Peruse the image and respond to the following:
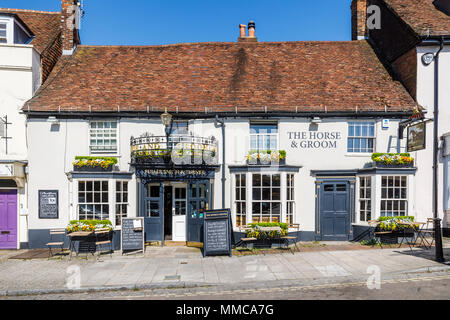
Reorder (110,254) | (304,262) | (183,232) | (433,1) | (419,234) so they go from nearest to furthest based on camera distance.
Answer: (304,262) → (110,254) → (419,234) → (183,232) → (433,1)

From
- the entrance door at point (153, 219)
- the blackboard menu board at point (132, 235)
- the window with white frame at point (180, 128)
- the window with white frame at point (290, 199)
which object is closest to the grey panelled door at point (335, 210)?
the window with white frame at point (290, 199)

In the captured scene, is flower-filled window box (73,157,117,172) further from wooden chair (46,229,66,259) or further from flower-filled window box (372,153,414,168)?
flower-filled window box (372,153,414,168)

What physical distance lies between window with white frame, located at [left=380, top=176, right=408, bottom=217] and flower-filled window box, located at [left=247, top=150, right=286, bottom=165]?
4.13 metres

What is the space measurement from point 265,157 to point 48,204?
29.1 ft

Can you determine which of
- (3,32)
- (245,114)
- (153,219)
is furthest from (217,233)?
(3,32)

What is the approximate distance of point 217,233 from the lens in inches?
458

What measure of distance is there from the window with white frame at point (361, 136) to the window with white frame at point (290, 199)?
111 inches

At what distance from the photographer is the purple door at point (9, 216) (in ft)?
43.4

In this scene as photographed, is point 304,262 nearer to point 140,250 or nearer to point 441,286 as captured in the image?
point 441,286

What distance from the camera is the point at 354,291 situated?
7832mm

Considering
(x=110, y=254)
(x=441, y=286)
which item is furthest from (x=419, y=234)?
(x=110, y=254)

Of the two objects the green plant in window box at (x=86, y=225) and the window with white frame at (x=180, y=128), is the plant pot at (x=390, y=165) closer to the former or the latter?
Answer: the window with white frame at (x=180, y=128)

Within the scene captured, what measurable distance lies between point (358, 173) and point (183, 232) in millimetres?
7671

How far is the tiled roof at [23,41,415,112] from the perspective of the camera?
13.6 metres
